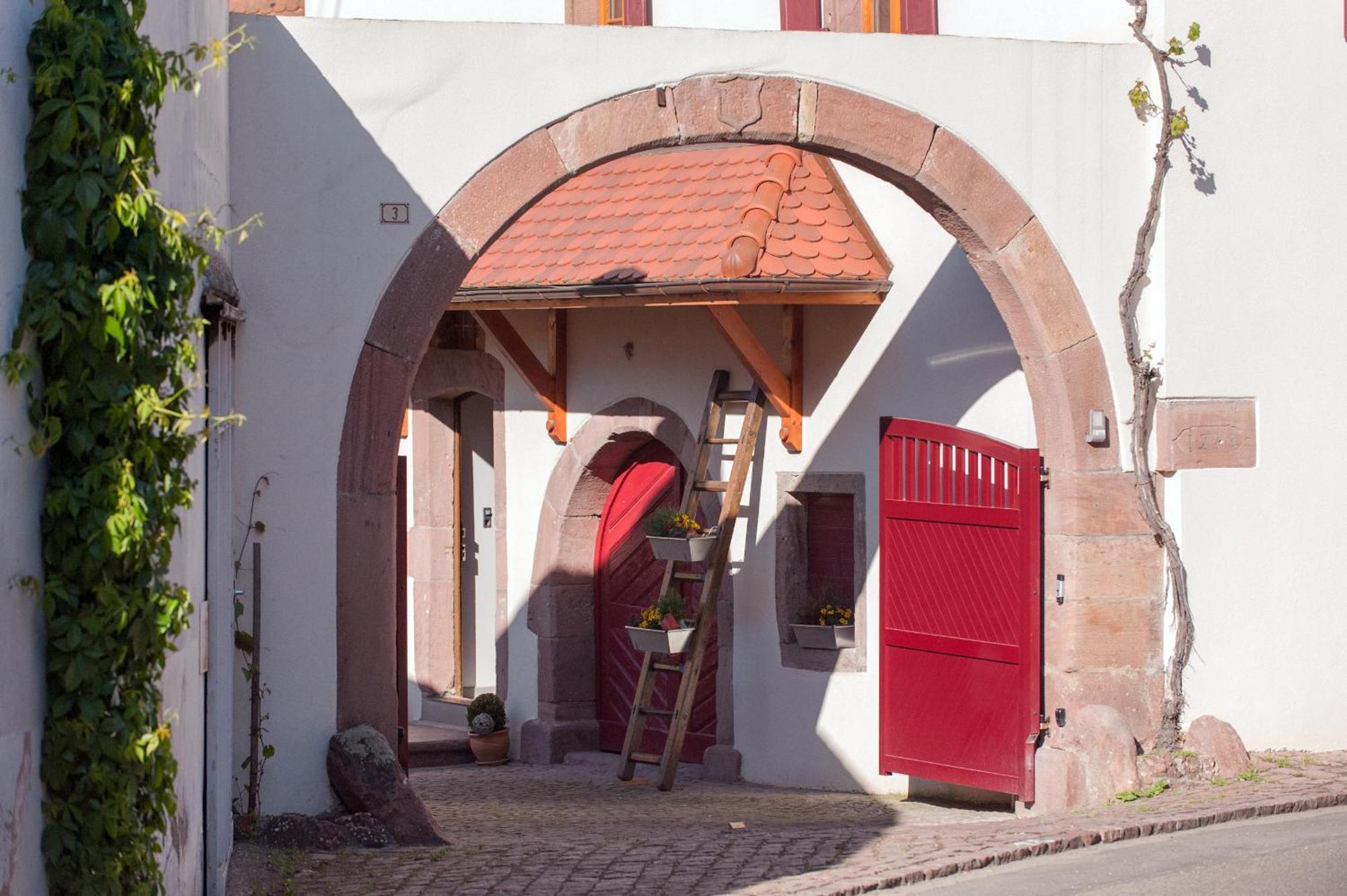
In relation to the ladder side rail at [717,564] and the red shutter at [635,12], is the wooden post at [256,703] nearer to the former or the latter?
the ladder side rail at [717,564]

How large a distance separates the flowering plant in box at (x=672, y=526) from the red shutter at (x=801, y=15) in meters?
2.79

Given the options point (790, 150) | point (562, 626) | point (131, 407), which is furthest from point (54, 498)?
point (562, 626)

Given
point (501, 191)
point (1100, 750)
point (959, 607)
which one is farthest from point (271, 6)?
point (1100, 750)

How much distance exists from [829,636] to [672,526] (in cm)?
107

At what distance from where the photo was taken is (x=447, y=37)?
22.0ft

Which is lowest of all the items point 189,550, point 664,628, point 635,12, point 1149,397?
point 664,628

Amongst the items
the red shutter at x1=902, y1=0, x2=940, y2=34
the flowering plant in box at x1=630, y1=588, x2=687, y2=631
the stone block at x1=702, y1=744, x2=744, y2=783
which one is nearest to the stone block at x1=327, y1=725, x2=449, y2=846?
the flowering plant in box at x1=630, y1=588, x2=687, y2=631

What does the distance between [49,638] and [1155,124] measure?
5.62 metres

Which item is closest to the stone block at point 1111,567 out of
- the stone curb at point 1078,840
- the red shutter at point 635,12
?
the stone curb at point 1078,840

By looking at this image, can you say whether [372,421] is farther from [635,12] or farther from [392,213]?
[635,12]

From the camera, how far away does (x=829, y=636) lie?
369 inches

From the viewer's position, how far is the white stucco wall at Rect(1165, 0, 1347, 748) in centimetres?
759

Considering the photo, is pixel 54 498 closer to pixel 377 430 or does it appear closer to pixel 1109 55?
pixel 377 430

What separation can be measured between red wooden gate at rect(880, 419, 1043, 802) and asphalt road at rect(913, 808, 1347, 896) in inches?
55.9
